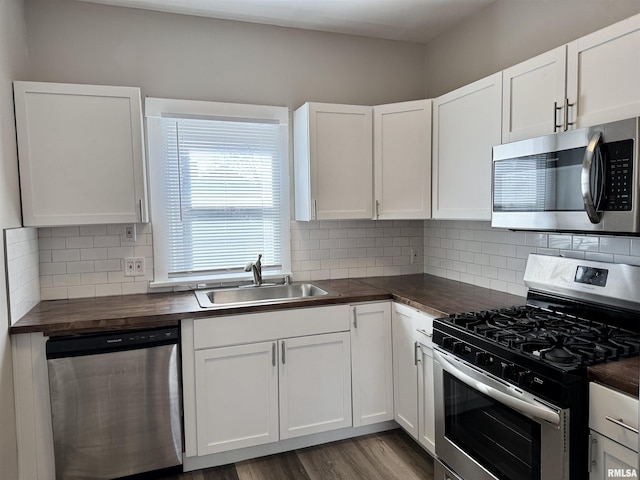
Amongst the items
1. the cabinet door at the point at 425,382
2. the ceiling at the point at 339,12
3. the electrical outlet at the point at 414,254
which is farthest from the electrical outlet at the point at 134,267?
the electrical outlet at the point at 414,254

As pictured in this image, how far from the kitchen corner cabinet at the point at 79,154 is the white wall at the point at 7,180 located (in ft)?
0.22

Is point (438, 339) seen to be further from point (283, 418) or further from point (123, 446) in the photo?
point (123, 446)

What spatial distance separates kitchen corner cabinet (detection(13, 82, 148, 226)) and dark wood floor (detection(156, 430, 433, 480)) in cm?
154

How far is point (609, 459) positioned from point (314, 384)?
4.94 ft

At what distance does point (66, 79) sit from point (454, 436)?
114 inches

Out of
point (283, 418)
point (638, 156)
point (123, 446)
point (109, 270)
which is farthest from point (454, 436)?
point (109, 270)

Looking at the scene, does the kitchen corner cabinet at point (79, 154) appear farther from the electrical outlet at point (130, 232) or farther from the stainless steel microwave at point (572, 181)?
the stainless steel microwave at point (572, 181)

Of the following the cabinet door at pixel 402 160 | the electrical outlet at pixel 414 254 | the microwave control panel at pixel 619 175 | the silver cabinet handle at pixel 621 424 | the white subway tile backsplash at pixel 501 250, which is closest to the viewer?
the silver cabinet handle at pixel 621 424

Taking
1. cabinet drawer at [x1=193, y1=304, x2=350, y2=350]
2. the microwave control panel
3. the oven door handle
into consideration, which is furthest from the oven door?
the microwave control panel

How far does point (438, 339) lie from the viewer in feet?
6.68

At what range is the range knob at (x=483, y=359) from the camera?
1.68 meters

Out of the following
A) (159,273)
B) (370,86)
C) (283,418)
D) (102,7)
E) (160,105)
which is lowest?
(283,418)

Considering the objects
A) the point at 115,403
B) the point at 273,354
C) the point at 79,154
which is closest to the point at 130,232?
the point at 79,154

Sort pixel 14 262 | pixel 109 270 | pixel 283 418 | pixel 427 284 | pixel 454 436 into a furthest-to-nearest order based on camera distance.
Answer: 1. pixel 427 284
2. pixel 109 270
3. pixel 283 418
4. pixel 14 262
5. pixel 454 436
